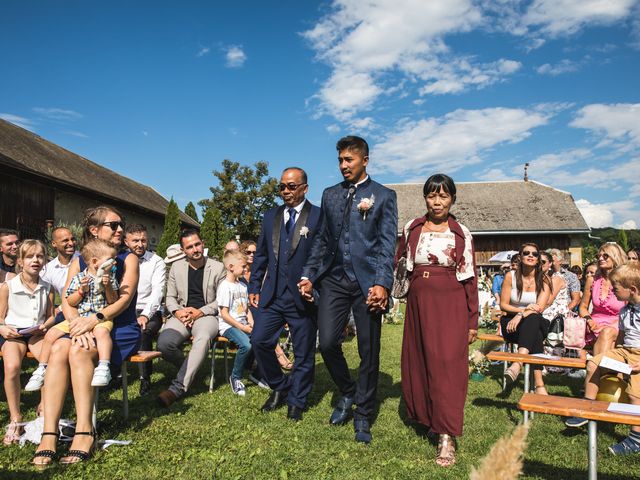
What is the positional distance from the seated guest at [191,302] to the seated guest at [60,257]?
1.37 metres

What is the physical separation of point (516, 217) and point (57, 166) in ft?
104

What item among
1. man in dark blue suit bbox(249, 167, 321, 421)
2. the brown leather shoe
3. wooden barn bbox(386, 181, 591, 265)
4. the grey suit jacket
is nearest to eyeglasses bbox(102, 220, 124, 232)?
man in dark blue suit bbox(249, 167, 321, 421)

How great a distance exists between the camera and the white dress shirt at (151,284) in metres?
6.36

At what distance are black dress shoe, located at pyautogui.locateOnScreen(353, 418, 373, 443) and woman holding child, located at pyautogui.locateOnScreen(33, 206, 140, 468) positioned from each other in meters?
2.17

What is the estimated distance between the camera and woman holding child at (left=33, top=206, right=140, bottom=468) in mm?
3734

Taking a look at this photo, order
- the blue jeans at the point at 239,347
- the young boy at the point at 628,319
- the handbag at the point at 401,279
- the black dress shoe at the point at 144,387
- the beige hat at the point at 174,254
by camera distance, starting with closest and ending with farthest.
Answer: the young boy at the point at 628,319
the handbag at the point at 401,279
the black dress shoe at the point at 144,387
the blue jeans at the point at 239,347
the beige hat at the point at 174,254

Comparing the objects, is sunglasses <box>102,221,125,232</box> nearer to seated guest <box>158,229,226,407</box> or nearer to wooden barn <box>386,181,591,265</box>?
seated guest <box>158,229,226,407</box>

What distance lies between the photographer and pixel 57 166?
25.3 m

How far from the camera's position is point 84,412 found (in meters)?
3.84

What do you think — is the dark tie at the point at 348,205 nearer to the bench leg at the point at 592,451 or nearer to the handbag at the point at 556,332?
the bench leg at the point at 592,451

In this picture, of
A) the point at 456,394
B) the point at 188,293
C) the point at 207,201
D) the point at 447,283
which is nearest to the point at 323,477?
the point at 456,394

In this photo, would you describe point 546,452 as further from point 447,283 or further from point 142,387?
point 142,387

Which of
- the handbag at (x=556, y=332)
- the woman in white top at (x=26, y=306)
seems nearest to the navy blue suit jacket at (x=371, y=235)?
the woman in white top at (x=26, y=306)

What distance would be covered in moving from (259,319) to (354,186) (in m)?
1.71
